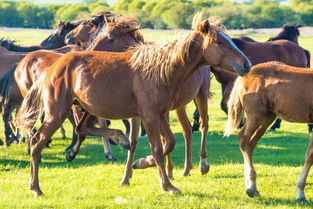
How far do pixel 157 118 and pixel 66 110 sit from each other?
1122mm

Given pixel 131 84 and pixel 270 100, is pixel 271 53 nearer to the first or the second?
pixel 270 100

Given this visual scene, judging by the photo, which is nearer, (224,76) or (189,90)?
(189,90)

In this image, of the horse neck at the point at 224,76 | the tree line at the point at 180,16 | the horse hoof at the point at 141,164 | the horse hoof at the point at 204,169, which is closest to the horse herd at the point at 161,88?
the horse hoof at the point at 141,164

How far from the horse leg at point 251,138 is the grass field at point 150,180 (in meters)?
0.16

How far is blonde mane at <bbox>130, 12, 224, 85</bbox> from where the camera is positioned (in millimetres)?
7531

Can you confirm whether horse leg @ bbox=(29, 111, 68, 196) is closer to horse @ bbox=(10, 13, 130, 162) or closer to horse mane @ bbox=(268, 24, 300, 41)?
horse @ bbox=(10, 13, 130, 162)

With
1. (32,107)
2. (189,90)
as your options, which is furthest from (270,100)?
(32,107)

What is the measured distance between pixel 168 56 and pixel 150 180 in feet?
6.56

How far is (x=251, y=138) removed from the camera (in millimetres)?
7895

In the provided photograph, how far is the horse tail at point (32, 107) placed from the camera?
26.1 ft

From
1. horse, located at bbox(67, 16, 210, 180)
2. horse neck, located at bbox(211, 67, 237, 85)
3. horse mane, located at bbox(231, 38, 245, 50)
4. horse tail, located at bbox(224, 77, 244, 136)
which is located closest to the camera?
horse tail, located at bbox(224, 77, 244, 136)

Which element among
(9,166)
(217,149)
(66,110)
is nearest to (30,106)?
(66,110)

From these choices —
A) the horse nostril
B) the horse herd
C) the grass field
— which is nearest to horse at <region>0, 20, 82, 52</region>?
the grass field

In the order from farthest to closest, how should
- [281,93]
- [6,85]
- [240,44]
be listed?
[240,44], [6,85], [281,93]
